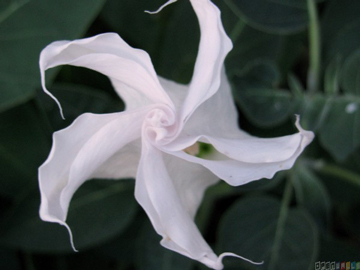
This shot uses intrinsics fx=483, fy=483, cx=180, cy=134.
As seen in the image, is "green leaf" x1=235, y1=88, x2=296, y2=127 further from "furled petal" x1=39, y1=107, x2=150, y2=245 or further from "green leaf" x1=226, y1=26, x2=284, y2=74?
"furled petal" x1=39, y1=107, x2=150, y2=245

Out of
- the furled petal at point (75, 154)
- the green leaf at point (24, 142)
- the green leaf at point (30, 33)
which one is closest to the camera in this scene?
the furled petal at point (75, 154)

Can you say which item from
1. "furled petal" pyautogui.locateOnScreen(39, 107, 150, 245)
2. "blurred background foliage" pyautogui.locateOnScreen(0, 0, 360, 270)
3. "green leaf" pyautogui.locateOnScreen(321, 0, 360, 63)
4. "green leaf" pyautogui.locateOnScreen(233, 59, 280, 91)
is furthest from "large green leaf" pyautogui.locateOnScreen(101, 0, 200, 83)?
"furled petal" pyautogui.locateOnScreen(39, 107, 150, 245)

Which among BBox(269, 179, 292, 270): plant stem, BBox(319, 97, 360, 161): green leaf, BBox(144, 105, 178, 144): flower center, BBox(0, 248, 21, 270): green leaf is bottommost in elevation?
BBox(0, 248, 21, 270): green leaf

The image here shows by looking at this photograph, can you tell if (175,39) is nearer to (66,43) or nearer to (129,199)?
(129,199)

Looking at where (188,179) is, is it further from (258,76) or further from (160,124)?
(258,76)

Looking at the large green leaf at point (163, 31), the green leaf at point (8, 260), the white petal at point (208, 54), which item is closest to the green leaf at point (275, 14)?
the large green leaf at point (163, 31)

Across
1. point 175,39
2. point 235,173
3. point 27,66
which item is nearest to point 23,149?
point 27,66

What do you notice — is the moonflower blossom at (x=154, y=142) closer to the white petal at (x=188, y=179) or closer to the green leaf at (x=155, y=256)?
the white petal at (x=188, y=179)

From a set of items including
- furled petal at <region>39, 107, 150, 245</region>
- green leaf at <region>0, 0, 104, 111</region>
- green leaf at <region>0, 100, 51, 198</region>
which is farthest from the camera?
green leaf at <region>0, 100, 51, 198</region>

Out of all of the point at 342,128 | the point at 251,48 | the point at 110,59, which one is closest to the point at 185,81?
the point at 251,48
